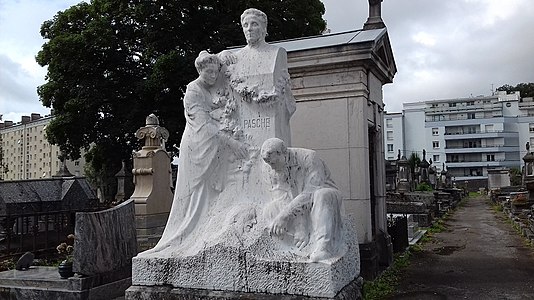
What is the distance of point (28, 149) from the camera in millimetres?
61438

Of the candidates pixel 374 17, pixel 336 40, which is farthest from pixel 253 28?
pixel 374 17

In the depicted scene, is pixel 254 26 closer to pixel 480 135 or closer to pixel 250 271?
pixel 250 271

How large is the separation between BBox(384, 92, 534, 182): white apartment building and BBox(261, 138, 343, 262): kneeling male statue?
56.3 metres

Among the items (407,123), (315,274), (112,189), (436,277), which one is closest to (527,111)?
(407,123)

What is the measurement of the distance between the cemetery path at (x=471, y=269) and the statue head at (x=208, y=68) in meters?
3.50

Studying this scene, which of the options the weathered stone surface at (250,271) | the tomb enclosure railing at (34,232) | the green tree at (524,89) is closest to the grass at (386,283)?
the weathered stone surface at (250,271)

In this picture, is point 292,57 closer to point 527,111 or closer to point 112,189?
point 112,189

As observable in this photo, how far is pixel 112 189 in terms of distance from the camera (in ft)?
73.8

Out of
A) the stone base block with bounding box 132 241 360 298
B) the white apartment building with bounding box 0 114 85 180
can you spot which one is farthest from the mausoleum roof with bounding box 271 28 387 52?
the white apartment building with bounding box 0 114 85 180

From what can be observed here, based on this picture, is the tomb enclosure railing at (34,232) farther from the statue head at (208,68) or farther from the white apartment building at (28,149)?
the white apartment building at (28,149)

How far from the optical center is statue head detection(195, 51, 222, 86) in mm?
4980

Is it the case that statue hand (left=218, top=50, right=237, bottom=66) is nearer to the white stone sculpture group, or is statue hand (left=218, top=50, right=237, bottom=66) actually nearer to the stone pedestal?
the white stone sculpture group

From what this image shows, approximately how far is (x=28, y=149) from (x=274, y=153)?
64.0m

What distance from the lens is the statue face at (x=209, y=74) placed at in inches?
197
